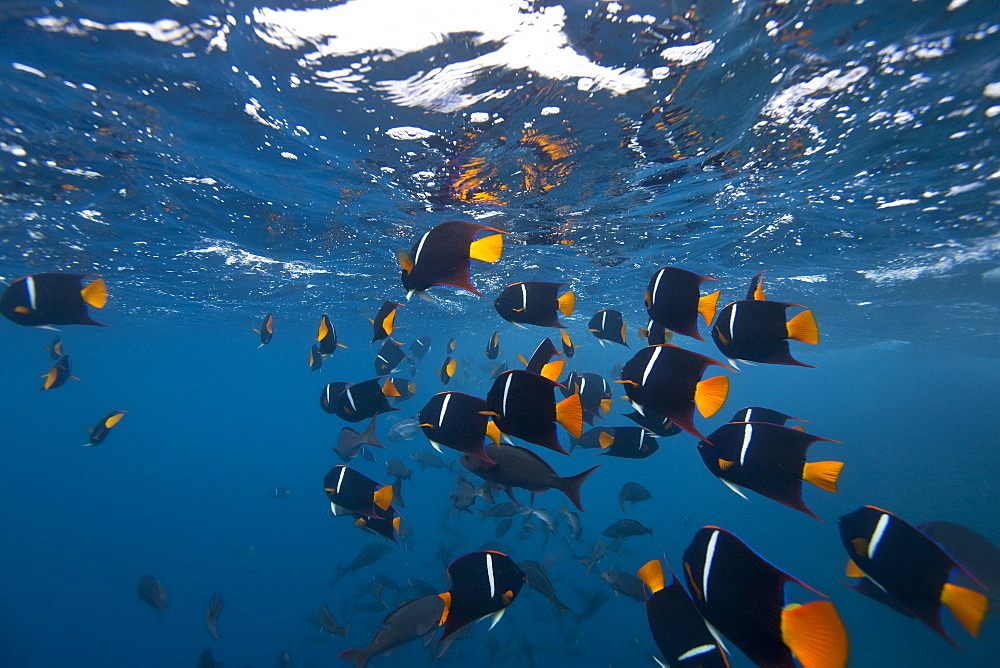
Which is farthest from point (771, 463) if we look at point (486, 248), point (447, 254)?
point (447, 254)

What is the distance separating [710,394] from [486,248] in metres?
2.02

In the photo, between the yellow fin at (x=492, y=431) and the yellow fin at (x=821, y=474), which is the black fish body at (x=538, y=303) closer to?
the yellow fin at (x=492, y=431)

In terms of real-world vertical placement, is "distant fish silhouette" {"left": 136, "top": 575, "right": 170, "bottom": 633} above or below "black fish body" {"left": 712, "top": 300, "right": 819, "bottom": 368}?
below

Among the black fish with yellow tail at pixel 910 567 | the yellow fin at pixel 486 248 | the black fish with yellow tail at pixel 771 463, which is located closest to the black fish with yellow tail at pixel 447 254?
the yellow fin at pixel 486 248

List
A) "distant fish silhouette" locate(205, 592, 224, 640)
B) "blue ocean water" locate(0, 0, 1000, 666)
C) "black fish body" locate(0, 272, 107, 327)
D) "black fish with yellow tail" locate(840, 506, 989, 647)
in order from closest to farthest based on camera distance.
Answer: "black fish with yellow tail" locate(840, 506, 989, 647) → "black fish body" locate(0, 272, 107, 327) → "blue ocean water" locate(0, 0, 1000, 666) → "distant fish silhouette" locate(205, 592, 224, 640)

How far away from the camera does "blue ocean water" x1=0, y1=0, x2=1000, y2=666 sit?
681cm

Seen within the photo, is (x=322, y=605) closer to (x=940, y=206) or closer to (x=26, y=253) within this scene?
(x=940, y=206)

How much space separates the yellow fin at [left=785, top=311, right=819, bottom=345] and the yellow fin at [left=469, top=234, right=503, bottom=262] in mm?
2366

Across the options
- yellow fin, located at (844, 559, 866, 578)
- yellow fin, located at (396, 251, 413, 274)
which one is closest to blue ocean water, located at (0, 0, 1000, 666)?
yellow fin, located at (844, 559, 866, 578)

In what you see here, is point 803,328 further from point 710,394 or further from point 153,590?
point 153,590

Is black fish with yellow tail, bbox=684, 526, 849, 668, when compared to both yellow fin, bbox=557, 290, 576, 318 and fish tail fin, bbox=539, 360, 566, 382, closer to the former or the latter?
fish tail fin, bbox=539, 360, 566, 382

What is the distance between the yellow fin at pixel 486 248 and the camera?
3.34m

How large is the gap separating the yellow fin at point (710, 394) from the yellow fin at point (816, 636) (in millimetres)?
1291

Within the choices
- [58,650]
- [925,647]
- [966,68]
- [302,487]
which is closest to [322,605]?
[966,68]
